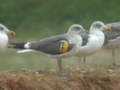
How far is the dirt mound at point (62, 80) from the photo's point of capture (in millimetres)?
7367

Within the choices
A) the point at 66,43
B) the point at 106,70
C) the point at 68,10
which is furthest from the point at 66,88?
the point at 68,10

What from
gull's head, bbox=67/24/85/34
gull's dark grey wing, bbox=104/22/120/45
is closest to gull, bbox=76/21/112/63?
gull's head, bbox=67/24/85/34

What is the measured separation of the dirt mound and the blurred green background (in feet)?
26.0

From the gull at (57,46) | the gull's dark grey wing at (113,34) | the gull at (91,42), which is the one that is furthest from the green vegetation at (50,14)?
the gull at (57,46)

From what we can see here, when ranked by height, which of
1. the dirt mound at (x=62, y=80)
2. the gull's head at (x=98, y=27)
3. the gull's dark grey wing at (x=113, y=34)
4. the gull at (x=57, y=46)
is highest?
the gull's head at (x=98, y=27)

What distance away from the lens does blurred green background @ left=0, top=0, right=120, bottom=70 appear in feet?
57.0

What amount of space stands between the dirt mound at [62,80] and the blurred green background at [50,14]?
7.91m

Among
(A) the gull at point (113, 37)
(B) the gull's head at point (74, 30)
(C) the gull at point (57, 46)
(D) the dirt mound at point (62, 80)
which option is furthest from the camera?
(A) the gull at point (113, 37)

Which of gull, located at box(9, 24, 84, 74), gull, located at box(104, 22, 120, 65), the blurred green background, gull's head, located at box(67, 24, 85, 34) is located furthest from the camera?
the blurred green background

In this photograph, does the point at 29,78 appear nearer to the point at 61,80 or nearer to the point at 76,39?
the point at 61,80

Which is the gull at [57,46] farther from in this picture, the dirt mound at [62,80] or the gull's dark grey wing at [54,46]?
the dirt mound at [62,80]

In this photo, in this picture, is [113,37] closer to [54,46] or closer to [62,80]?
[54,46]

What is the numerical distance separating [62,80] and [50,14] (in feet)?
36.8

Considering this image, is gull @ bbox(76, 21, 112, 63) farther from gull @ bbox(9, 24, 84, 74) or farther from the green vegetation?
the green vegetation
